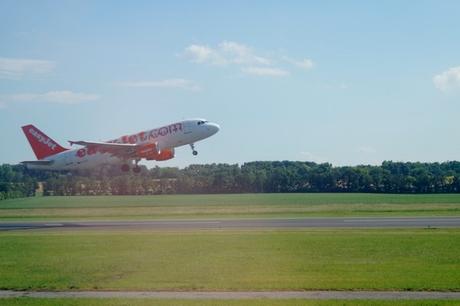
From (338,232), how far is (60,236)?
52.5 feet

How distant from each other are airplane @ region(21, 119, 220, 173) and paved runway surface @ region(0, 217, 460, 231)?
6.79 m

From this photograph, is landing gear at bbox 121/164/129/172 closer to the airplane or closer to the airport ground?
the airplane

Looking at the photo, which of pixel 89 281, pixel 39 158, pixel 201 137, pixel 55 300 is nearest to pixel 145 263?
pixel 89 281

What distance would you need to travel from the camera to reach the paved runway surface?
135 feet

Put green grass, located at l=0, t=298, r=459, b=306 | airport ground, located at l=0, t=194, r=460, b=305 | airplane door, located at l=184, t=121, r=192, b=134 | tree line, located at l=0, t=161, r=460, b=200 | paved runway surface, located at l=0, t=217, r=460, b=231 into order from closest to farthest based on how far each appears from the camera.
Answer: green grass, located at l=0, t=298, r=459, b=306, airport ground, located at l=0, t=194, r=460, b=305, paved runway surface, located at l=0, t=217, r=460, b=231, airplane door, located at l=184, t=121, r=192, b=134, tree line, located at l=0, t=161, r=460, b=200

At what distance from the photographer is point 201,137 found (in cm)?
5288

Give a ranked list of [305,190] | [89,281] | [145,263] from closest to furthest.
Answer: [89,281]
[145,263]
[305,190]

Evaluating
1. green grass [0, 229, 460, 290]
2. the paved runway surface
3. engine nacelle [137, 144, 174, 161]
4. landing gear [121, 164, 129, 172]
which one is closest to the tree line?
landing gear [121, 164, 129, 172]

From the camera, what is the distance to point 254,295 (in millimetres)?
18375

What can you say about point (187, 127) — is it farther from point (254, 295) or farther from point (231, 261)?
point (254, 295)

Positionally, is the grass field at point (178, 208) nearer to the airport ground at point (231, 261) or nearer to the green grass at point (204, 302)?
the airport ground at point (231, 261)

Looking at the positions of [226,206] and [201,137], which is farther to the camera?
[226,206]

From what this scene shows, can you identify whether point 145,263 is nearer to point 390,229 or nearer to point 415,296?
point 415,296

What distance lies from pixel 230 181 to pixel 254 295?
84754 millimetres
